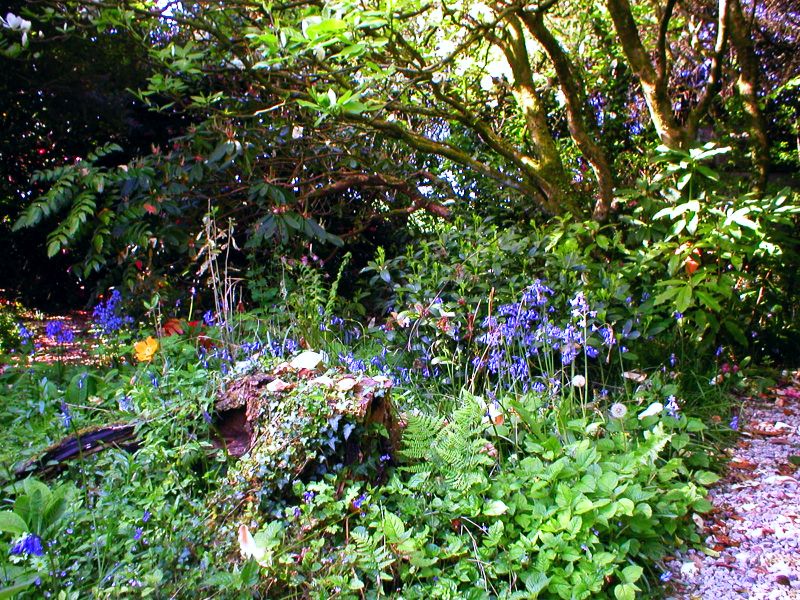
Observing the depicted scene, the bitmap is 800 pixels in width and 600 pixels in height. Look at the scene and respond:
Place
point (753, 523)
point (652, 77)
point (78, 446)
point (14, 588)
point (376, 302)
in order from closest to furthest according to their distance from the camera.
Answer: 1. point (14, 588)
2. point (78, 446)
3. point (753, 523)
4. point (652, 77)
5. point (376, 302)

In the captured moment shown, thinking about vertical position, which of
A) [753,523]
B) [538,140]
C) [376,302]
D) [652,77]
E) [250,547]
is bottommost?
[753,523]

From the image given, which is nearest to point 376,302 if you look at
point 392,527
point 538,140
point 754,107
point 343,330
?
point 343,330

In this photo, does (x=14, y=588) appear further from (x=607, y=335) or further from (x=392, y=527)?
(x=607, y=335)

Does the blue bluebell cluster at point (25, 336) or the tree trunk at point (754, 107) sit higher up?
the tree trunk at point (754, 107)

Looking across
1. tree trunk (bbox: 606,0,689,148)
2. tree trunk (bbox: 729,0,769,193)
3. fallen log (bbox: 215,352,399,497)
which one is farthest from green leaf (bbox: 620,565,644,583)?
tree trunk (bbox: 729,0,769,193)

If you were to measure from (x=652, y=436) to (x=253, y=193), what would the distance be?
2.94 meters

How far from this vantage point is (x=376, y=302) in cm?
462

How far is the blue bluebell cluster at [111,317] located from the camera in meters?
3.65

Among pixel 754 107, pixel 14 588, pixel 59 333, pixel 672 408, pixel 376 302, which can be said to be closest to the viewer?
pixel 14 588

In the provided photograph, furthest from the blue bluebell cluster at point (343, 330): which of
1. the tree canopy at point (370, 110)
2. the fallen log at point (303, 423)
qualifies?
the fallen log at point (303, 423)

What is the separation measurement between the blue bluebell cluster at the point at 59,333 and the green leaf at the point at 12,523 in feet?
6.65

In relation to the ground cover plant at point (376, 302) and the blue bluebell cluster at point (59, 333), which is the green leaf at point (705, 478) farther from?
the blue bluebell cluster at point (59, 333)

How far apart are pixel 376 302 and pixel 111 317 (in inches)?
70.0

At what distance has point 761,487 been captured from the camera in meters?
2.73
